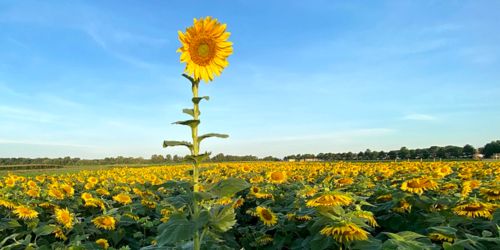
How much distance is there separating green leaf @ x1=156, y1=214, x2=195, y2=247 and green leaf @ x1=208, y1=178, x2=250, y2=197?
0.26 metres

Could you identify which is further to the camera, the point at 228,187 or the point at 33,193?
the point at 33,193

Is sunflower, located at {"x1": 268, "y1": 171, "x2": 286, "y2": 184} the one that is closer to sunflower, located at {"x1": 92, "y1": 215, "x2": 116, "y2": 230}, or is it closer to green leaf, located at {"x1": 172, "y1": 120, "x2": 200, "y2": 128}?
sunflower, located at {"x1": 92, "y1": 215, "x2": 116, "y2": 230}

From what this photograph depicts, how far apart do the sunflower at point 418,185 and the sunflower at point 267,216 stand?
1723 millimetres

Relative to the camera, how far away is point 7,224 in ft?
18.2

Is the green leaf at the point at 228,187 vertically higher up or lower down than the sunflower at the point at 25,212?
higher up

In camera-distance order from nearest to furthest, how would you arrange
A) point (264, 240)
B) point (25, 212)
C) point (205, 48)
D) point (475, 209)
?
point (205, 48) → point (475, 209) → point (264, 240) → point (25, 212)

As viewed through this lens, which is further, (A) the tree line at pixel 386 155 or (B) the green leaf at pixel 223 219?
(A) the tree line at pixel 386 155

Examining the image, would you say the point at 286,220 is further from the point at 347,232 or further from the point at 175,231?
the point at 175,231

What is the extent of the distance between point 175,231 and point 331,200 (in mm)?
1579

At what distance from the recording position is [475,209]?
430 centimetres

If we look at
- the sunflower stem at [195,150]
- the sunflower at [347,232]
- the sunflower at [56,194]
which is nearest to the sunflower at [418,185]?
the sunflower at [347,232]

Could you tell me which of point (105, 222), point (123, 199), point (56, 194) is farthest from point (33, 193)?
point (105, 222)

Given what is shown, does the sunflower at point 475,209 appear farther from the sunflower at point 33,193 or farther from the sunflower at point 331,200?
the sunflower at point 33,193

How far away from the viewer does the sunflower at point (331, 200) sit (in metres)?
3.51
